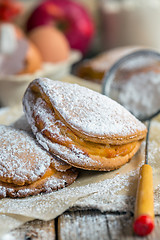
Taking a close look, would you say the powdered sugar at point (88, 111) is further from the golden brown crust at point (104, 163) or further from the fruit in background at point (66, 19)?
the fruit in background at point (66, 19)

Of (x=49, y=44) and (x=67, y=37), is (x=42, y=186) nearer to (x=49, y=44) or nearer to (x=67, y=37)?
(x=49, y=44)

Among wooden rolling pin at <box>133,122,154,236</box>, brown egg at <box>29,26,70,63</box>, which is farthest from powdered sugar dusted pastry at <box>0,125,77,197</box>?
brown egg at <box>29,26,70,63</box>

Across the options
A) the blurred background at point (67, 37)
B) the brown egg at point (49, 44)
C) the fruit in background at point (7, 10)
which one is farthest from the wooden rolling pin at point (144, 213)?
the fruit in background at point (7, 10)

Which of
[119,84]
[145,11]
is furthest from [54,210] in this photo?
[145,11]

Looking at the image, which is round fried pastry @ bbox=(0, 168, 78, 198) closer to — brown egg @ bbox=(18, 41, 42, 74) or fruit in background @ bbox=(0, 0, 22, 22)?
brown egg @ bbox=(18, 41, 42, 74)

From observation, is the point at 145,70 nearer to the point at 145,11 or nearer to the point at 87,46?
the point at 145,11

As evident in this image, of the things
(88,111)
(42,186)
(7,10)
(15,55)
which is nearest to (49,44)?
(15,55)
